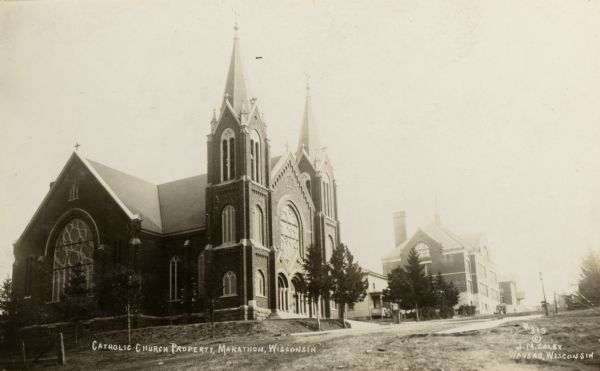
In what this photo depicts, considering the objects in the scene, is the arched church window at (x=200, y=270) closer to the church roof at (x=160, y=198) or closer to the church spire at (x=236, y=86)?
the church roof at (x=160, y=198)

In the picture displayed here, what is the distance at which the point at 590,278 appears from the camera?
27188mm

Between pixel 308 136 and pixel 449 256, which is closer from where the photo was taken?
pixel 308 136

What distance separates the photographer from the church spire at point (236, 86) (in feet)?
125

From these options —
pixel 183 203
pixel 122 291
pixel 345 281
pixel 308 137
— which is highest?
pixel 308 137

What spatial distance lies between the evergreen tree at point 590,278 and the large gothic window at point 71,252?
93.2ft

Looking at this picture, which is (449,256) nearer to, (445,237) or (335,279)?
(445,237)

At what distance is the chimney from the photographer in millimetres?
71625

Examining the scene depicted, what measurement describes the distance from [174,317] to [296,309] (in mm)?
7889

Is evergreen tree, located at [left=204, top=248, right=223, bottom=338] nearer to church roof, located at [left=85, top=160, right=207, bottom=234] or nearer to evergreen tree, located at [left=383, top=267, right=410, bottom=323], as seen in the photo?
church roof, located at [left=85, top=160, right=207, bottom=234]

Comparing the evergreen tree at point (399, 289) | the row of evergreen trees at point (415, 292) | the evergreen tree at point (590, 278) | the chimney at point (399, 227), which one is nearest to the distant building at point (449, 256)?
the chimney at point (399, 227)

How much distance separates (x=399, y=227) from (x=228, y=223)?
3949cm

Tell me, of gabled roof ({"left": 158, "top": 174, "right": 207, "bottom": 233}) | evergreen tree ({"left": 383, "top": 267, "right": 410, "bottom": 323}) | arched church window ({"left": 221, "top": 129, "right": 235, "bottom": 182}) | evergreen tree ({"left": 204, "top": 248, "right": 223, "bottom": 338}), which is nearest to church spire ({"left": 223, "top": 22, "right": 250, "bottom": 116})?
arched church window ({"left": 221, "top": 129, "right": 235, "bottom": 182})

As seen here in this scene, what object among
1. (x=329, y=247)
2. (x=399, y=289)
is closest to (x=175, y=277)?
(x=329, y=247)

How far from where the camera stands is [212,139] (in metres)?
37.7
